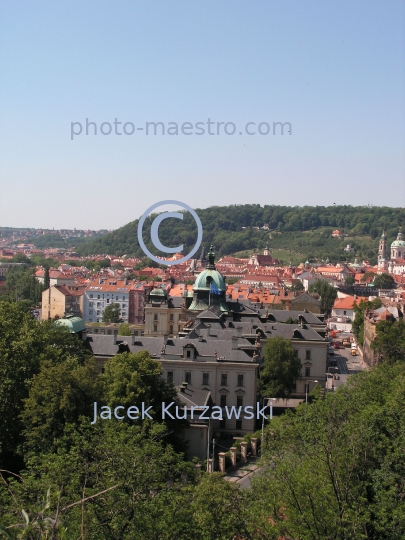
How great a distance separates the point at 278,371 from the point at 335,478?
15.9 meters

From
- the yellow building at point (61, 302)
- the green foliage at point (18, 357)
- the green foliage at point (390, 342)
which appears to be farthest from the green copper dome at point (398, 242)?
the green foliage at point (18, 357)

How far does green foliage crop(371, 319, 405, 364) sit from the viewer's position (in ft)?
125

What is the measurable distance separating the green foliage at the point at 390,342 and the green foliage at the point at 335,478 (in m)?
17.6

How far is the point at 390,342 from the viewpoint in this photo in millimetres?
39594

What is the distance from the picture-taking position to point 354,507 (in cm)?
1337

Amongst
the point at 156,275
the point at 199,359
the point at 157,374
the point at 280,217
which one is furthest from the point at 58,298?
the point at 280,217

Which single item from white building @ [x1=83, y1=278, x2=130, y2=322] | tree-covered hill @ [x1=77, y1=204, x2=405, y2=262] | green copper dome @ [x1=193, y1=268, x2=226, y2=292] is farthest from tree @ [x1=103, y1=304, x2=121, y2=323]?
tree-covered hill @ [x1=77, y1=204, x2=405, y2=262]

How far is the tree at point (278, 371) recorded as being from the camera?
30.0 meters

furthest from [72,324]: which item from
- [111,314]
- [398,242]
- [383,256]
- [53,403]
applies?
[398,242]

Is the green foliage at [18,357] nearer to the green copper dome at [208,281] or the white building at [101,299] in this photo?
the green copper dome at [208,281]

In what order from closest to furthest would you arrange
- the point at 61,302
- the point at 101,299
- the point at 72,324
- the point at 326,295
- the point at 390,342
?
the point at 72,324
the point at 390,342
the point at 61,302
the point at 101,299
the point at 326,295

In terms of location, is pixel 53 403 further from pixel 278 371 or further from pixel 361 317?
pixel 361 317

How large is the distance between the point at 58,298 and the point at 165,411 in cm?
4466

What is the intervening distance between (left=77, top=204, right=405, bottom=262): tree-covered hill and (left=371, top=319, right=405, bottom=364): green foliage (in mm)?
82909
